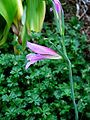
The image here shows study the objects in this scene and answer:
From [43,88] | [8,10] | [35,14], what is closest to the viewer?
[43,88]

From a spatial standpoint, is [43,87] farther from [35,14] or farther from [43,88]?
[35,14]

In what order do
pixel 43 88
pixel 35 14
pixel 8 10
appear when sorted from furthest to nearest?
pixel 35 14, pixel 8 10, pixel 43 88

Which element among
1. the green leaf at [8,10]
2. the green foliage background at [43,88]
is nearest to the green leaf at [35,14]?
the green leaf at [8,10]

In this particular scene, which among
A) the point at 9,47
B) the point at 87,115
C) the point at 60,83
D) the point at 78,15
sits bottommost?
the point at 87,115

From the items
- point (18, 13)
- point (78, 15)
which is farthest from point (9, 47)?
point (78, 15)

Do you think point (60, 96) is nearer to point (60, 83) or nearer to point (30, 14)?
point (60, 83)

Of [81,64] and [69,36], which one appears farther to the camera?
[69,36]

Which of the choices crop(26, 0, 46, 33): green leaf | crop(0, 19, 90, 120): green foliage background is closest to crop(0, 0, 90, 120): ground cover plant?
crop(0, 19, 90, 120): green foliage background

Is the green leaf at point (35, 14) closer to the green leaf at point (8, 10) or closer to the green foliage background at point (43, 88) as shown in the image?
the green leaf at point (8, 10)

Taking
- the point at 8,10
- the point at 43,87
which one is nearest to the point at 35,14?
the point at 8,10
